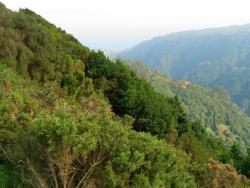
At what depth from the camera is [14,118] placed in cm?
1399

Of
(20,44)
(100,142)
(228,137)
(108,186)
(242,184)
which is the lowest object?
(228,137)

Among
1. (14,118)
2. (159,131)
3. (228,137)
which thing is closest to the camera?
(14,118)

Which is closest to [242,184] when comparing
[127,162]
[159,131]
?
[127,162]

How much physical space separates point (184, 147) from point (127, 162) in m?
20.5

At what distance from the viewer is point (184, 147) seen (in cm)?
3056

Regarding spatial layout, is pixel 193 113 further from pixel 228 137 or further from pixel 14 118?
pixel 14 118

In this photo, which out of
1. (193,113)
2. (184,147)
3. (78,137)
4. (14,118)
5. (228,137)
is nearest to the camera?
(78,137)

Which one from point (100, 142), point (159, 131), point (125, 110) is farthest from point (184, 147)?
point (100, 142)

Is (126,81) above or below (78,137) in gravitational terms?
below

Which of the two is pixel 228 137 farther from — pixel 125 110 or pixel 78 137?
pixel 78 137

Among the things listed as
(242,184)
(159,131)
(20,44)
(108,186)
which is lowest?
(159,131)

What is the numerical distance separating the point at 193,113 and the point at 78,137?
150533 mm

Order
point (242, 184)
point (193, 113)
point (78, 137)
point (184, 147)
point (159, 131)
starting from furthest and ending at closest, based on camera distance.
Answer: point (193, 113), point (159, 131), point (184, 147), point (242, 184), point (78, 137)

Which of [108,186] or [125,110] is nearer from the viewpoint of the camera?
[108,186]
